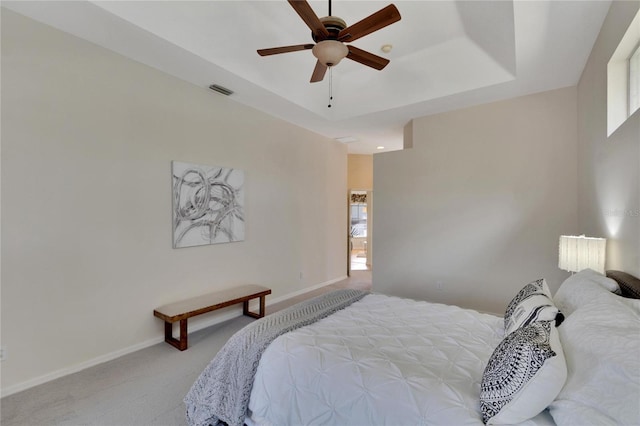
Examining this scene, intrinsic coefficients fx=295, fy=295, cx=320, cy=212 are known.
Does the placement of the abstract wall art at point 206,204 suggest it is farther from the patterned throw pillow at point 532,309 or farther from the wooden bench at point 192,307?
the patterned throw pillow at point 532,309

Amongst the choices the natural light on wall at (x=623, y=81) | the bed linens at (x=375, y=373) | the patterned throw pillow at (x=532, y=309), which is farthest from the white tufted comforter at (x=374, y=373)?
the natural light on wall at (x=623, y=81)

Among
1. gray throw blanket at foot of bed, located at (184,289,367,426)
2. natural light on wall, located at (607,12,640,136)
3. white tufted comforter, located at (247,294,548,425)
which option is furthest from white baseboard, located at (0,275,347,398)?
natural light on wall, located at (607,12,640,136)

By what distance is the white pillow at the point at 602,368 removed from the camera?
2.98 ft

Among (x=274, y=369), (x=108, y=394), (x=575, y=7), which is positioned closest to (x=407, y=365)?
(x=274, y=369)

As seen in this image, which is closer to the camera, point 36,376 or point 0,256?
point 0,256

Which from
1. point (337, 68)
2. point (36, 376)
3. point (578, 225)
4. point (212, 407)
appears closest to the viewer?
point (212, 407)

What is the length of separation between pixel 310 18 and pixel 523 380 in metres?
2.20

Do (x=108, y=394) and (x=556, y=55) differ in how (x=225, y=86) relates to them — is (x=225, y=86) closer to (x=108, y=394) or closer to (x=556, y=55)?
(x=108, y=394)

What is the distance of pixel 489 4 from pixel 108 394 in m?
4.55

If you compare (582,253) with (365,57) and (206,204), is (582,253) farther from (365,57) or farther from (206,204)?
(206,204)

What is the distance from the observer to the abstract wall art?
3.35 metres

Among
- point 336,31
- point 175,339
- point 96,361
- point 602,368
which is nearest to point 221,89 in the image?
point 336,31

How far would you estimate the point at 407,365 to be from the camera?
1.52 m

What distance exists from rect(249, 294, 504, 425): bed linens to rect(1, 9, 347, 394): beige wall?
78.6 inches
